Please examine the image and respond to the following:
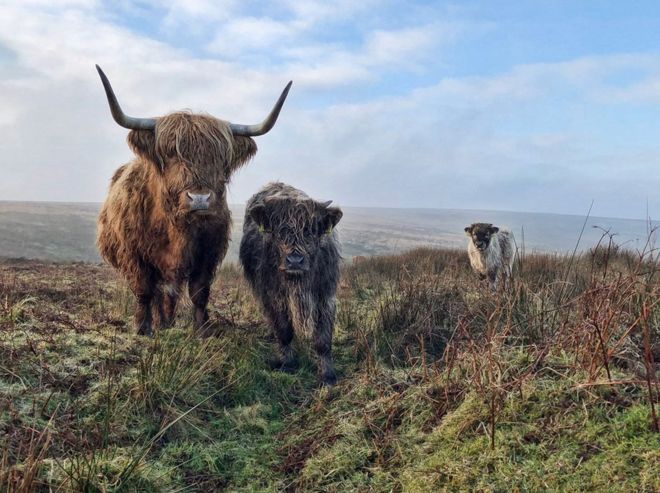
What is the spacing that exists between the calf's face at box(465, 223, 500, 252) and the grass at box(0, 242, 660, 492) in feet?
18.3

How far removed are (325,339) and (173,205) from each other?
5.47ft

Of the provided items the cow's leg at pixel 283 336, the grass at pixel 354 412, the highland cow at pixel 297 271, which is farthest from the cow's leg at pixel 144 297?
the cow's leg at pixel 283 336

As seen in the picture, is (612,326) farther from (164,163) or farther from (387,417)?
(164,163)

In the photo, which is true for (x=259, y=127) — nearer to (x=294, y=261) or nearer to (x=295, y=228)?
(x=295, y=228)

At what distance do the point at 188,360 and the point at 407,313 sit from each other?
88.6 inches

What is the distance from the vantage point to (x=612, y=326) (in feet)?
8.79

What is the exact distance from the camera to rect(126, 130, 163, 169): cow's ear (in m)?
4.48

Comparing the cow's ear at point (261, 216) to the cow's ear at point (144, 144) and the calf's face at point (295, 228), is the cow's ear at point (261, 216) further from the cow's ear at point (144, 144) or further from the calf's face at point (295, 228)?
the cow's ear at point (144, 144)

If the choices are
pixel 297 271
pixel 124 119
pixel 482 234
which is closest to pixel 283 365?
pixel 297 271

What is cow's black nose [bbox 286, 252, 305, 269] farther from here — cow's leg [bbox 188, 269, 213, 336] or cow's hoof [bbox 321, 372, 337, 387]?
cow's leg [bbox 188, 269, 213, 336]

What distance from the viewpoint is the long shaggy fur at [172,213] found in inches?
171

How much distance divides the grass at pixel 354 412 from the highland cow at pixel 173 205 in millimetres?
665

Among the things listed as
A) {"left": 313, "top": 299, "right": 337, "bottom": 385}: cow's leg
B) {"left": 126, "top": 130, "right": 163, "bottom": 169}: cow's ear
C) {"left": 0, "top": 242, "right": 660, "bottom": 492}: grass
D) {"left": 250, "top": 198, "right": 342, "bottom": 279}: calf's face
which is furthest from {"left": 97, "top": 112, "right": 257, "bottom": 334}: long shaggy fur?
{"left": 313, "top": 299, "right": 337, "bottom": 385}: cow's leg

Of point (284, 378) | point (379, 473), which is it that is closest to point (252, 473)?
point (379, 473)
